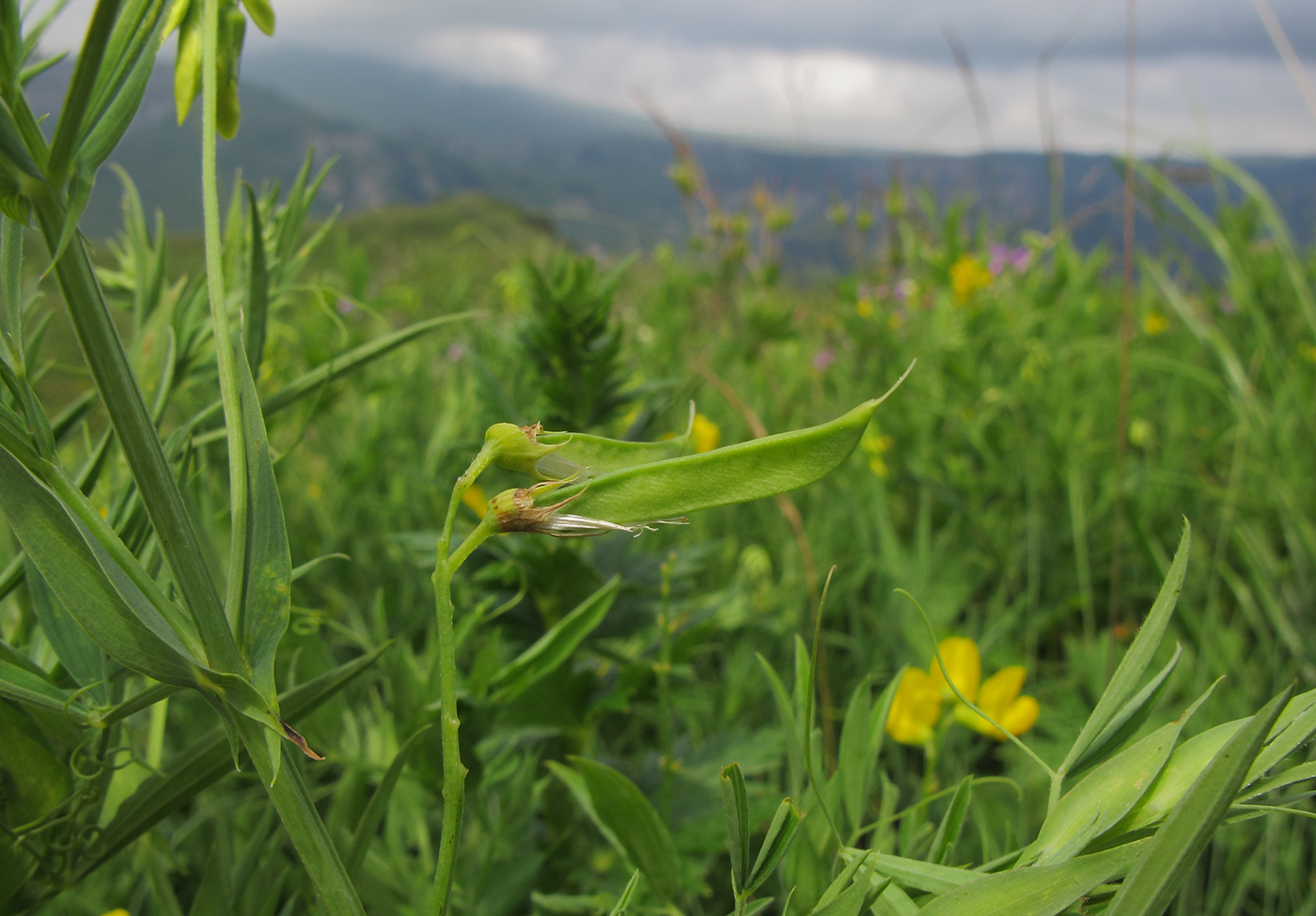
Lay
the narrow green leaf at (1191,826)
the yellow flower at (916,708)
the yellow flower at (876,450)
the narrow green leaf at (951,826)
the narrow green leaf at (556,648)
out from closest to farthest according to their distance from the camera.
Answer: the narrow green leaf at (1191,826) < the narrow green leaf at (951,826) < the narrow green leaf at (556,648) < the yellow flower at (916,708) < the yellow flower at (876,450)

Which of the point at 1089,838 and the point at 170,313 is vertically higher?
the point at 170,313

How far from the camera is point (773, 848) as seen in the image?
32 cm

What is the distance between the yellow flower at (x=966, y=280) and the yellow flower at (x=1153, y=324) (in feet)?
2.52

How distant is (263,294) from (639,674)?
39 cm

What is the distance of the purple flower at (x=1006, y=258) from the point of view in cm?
223

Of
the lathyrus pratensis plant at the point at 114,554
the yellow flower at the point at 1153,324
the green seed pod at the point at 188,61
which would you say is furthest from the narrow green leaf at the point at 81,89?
the yellow flower at the point at 1153,324

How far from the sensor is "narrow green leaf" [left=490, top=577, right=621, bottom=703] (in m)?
0.47

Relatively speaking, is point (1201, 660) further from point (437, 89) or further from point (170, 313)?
point (437, 89)

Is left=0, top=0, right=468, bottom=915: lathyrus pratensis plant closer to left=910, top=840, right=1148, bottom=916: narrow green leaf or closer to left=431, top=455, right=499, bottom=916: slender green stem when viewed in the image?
left=431, top=455, right=499, bottom=916: slender green stem

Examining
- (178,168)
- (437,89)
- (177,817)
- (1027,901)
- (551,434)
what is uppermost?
(437,89)

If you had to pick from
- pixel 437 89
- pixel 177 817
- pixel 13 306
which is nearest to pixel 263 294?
pixel 13 306

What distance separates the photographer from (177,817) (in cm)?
85

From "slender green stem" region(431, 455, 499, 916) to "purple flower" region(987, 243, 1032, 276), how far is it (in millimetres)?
2172

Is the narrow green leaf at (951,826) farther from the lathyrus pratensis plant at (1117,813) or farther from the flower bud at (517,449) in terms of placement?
the flower bud at (517,449)
